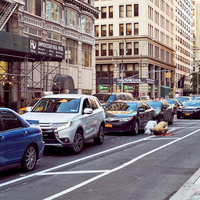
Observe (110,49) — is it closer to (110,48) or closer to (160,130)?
(110,48)

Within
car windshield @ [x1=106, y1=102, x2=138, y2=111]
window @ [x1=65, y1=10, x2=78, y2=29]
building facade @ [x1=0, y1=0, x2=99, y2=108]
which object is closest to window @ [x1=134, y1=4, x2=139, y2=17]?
building facade @ [x1=0, y1=0, x2=99, y2=108]

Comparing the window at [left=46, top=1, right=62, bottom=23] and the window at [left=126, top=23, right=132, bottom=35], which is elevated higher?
the window at [left=126, top=23, right=132, bottom=35]

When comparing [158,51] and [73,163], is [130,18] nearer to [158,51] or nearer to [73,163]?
[158,51]

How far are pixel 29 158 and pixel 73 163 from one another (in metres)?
1.57

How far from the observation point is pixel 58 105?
12148 mm

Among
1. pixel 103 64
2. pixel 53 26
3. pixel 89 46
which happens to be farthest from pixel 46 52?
pixel 103 64

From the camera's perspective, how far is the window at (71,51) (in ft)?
130

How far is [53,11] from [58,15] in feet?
3.30

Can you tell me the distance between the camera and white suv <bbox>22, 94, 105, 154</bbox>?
10578 millimetres

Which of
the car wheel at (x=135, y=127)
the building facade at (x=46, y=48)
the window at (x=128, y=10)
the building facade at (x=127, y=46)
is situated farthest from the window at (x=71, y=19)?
the window at (x=128, y=10)

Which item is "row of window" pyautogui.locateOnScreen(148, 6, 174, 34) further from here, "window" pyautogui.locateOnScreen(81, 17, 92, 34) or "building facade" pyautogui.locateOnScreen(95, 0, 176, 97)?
"window" pyautogui.locateOnScreen(81, 17, 92, 34)

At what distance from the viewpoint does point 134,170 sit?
8781 millimetres

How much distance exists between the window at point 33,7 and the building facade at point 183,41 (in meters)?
64.7

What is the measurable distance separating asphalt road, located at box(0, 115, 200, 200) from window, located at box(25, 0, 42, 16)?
75.1 ft
